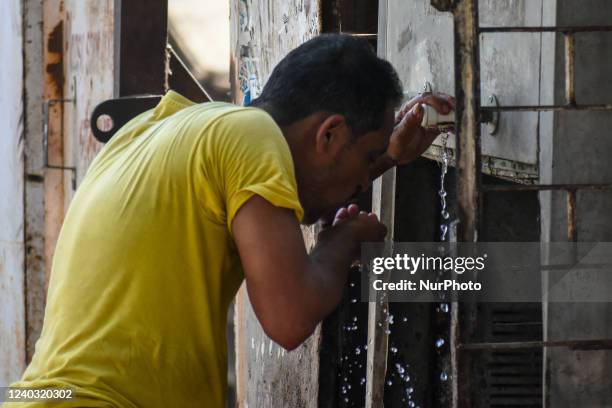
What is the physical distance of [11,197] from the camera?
20.8 feet

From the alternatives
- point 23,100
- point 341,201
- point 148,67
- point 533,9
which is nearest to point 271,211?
point 341,201

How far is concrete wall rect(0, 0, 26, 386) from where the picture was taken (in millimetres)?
6098

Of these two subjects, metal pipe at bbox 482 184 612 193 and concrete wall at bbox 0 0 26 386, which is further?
concrete wall at bbox 0 0 26 386

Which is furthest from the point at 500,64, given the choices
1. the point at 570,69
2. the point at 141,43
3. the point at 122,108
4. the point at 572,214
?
the point at 141,43

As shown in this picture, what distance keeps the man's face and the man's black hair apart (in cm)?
3

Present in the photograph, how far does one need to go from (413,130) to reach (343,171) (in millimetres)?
639

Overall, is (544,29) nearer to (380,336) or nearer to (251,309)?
(380,336)

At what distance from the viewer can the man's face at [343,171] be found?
2385 millimetres

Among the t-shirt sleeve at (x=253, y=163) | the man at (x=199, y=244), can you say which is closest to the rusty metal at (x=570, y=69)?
the man at (x=199, y=244)

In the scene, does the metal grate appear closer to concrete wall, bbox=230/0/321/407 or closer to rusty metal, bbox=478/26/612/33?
rusty metal, bbox=478/26/612/33

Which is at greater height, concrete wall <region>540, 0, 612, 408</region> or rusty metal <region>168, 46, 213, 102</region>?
rusty metal <region>168, 46, 213, 102</region>

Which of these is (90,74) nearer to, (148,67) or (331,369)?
(148,67)

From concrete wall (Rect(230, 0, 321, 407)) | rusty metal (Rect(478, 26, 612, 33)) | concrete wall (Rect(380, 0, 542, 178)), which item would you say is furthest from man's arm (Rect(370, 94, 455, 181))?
concrete wall (Rect(230, 0, 321, 407))

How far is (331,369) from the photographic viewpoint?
13.3 feet
